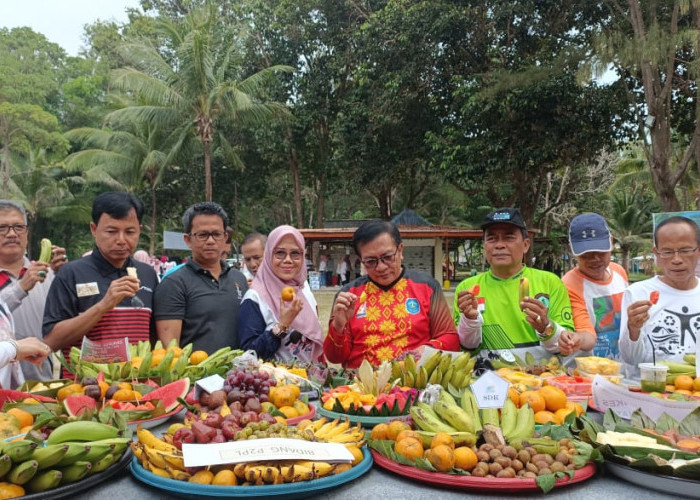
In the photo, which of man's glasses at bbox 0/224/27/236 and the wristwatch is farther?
man's glasses at bbox 0/224/27/236

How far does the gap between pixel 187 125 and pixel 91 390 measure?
2227 centimetres

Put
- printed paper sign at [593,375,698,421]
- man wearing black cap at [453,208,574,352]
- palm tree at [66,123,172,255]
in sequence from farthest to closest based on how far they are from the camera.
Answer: palm tree at [66,123,172,255], man wearing black cap at [453,208,574,352], printed paper sign at [593,375,698,421]

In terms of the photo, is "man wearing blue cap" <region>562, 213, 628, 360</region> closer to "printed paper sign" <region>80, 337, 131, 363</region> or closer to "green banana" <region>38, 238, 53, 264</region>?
"printed paper sign" <region>80, 337, 131, 363</region>

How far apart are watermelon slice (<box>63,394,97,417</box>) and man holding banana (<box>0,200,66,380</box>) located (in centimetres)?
156

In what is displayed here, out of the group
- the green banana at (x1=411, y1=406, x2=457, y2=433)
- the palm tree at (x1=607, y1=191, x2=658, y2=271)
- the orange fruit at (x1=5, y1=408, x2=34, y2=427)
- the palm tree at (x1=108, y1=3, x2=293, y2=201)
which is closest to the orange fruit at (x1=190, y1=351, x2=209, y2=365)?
the orange fruit at (x1=5, y1=408, x2=34, y2=427)

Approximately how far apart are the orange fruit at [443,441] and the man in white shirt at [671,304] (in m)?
1.66

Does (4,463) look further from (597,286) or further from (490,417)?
(597,286)

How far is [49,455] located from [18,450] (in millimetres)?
89

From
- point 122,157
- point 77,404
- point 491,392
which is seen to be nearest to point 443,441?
point 491,392

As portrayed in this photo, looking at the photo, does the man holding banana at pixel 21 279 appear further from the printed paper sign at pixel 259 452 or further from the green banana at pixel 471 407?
the green banana at pixel 471 407

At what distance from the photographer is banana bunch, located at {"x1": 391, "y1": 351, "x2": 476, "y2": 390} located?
286 cm

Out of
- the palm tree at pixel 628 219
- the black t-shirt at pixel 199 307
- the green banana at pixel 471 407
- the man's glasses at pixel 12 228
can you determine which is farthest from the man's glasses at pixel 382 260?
the palm tree at pixel 628 219

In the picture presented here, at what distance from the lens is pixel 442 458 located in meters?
1.88

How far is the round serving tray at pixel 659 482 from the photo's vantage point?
1793mm
